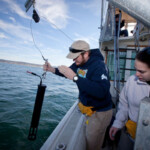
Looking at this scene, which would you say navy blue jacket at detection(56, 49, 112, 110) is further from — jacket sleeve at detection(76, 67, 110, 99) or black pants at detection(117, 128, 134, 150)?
black pants at detection(117, 128, 134, 150)

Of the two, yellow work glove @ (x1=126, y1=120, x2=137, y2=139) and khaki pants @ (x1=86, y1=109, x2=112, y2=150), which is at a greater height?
yellow work glove @ (x1=126, y1=120, x2=137, y2=139)

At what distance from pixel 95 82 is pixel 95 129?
101cm

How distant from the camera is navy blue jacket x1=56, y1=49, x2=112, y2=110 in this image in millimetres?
1445

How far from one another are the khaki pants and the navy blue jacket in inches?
6.0

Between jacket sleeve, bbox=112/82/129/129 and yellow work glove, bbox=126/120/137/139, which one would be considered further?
jacket sleeve, bbox=112/82/129/129

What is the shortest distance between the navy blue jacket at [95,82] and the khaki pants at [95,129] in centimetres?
15

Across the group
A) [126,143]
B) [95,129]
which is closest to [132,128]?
[126,143]

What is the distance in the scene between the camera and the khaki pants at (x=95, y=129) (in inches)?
75.0

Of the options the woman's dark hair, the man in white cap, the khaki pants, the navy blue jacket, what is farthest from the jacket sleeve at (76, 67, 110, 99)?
the khaki pants

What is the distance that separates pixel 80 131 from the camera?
205 cm

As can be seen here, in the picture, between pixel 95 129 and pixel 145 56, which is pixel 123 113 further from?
pixel 145 56

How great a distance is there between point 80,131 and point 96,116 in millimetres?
463

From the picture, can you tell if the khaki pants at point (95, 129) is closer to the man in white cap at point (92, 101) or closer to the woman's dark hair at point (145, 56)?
the man in white cap at point (92, 101)

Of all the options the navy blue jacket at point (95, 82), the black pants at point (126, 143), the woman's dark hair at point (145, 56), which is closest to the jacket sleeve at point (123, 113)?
the black pants at point (126, 143)
